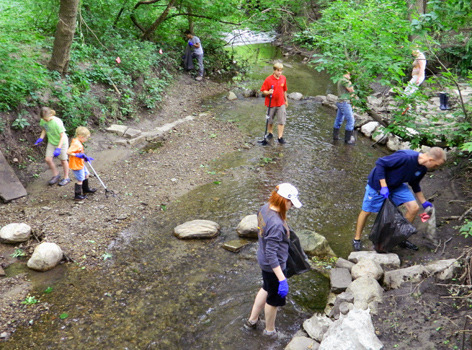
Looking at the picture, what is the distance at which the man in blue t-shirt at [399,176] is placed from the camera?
4.95m

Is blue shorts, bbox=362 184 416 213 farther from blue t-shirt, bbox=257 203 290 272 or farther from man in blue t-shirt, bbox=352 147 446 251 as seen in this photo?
blue t-shirt, bbox=257 203 290 272

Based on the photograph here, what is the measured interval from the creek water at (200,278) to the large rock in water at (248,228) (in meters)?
0.17

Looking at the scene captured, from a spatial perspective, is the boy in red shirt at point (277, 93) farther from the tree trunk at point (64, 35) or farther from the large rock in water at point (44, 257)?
the large rock in water at point (44, 257)

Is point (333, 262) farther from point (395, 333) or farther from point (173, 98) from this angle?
point (173, 98)

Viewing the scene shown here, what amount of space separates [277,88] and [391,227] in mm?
5090

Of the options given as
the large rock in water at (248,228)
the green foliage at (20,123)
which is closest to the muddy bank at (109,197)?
the green foliage at (20,123)

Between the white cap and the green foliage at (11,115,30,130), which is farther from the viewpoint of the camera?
the green foliage at (11,115,30,130)

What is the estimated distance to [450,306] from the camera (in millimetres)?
4031

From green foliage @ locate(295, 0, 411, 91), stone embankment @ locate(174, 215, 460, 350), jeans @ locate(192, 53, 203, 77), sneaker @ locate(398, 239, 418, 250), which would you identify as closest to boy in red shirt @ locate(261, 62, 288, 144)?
green foliage @ locate(295, 0, 411, 91)

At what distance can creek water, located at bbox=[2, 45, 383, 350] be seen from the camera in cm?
429

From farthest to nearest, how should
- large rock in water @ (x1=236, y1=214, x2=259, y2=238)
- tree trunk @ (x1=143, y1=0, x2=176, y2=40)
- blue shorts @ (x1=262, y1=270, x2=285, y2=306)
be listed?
tree trunk @ (x1=143, y1=0, x2=176, y2=40)
large rock in water @ (x1=236, y1=214, x2=259, y2=238)
blue shorts @ (x1=262, y1=270, x2=285, y2=306)

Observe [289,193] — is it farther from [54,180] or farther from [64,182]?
[54,180]

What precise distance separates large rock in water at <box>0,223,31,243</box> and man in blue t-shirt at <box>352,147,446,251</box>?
505 cm

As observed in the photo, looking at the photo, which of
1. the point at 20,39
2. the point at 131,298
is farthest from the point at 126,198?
the point at 20,39
